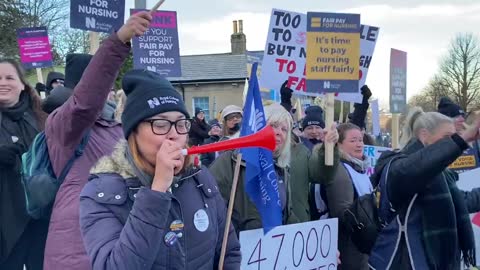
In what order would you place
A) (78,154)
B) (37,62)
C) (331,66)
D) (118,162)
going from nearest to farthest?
1. (118,162)
2. (78,154)
3. (331,66)
4. (37,62)

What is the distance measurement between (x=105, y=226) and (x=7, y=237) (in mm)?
2122

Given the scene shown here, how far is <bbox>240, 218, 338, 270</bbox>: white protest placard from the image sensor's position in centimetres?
399

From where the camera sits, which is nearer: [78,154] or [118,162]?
[118,162]

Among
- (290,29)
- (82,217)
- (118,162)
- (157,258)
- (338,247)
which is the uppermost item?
(290,29)

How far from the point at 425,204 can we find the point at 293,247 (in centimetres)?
99

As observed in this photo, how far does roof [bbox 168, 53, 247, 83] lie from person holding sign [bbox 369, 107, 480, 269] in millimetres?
33983

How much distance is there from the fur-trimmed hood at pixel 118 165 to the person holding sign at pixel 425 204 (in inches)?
84.5

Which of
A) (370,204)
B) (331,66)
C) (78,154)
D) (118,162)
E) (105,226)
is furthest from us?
(331,66)

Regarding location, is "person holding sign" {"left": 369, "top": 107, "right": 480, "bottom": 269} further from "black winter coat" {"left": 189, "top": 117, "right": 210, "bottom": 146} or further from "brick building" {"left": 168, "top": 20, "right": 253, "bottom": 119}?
"brick building" {"left": 168, "top": 20, "right": 253, "bottom": 119}

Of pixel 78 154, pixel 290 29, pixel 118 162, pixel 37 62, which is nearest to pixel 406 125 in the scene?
pixel 78 154

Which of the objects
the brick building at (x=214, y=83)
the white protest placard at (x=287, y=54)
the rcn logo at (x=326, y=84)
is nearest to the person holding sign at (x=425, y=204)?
the rcn logo at (x=326, y=84)

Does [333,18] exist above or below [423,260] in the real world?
above

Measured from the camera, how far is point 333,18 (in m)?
5.77

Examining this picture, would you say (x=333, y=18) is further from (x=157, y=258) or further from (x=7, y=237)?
(x=157, y=258)
